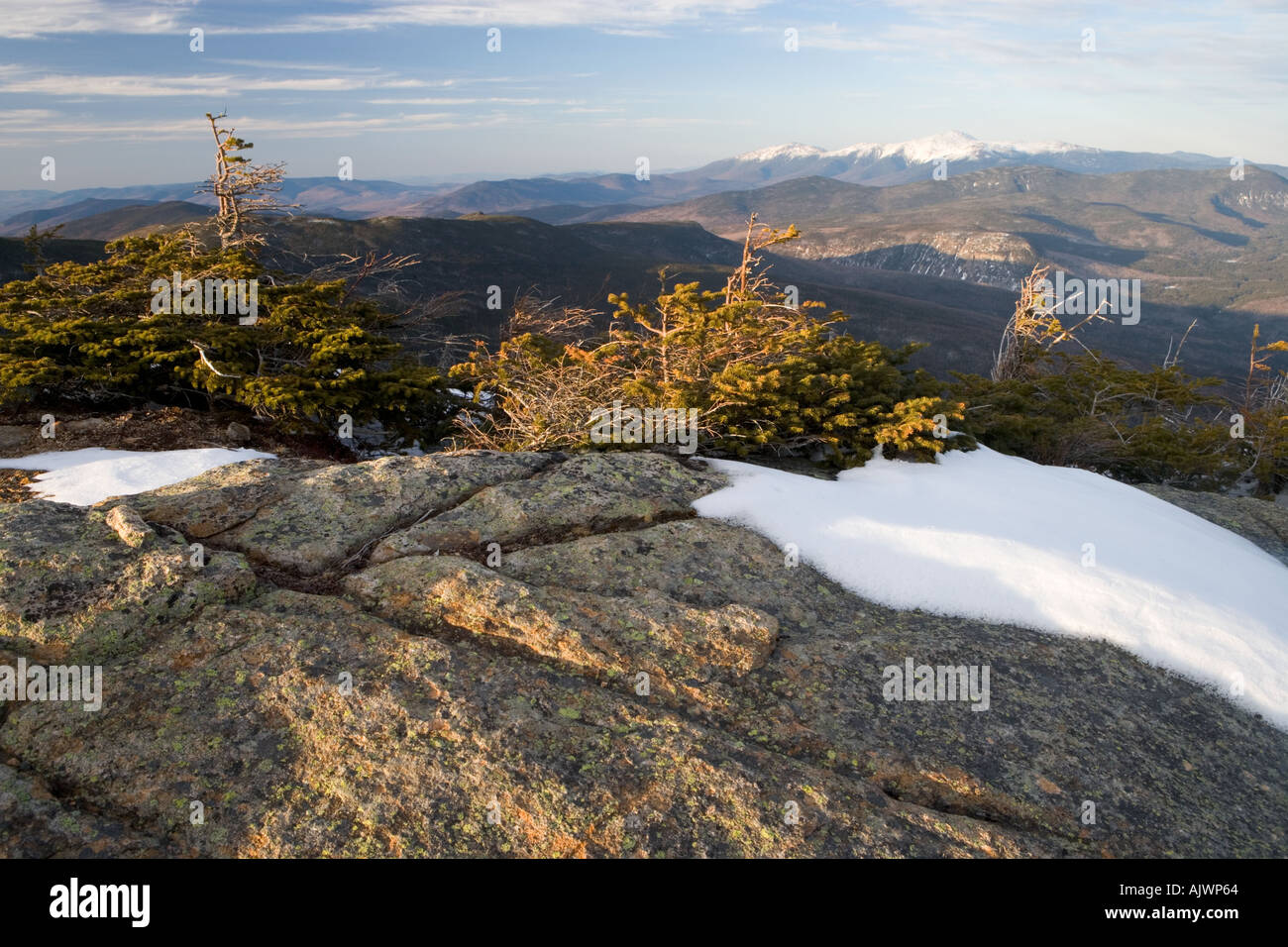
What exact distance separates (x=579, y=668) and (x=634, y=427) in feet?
16.3

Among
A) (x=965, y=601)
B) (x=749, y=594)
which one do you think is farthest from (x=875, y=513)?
(x=749, y=594)

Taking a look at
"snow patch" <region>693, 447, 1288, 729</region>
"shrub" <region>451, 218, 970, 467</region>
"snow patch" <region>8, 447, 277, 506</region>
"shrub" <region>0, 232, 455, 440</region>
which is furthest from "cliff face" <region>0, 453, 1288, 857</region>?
"shrub" <region>0, 232, 455, 440</region>

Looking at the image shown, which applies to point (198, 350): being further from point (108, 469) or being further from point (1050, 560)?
point (1050, 560)

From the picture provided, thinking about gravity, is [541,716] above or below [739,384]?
below

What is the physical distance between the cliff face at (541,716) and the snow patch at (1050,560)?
0.24m

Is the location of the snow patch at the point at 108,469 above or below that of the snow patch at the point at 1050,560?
above

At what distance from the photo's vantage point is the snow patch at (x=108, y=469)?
7.35m

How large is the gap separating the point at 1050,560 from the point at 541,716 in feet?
13.7

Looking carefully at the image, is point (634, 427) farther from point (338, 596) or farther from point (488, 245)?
point (488, 245)

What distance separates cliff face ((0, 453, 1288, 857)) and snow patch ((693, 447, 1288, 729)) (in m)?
0.24

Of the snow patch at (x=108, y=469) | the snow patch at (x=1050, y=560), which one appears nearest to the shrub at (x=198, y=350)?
the snow patch at (x=108, y=469)

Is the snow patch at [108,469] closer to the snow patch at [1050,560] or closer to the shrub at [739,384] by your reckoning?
the shrub at [739,384]

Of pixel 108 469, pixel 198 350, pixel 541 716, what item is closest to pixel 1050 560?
pixel 541 716

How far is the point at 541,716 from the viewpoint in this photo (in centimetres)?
361
